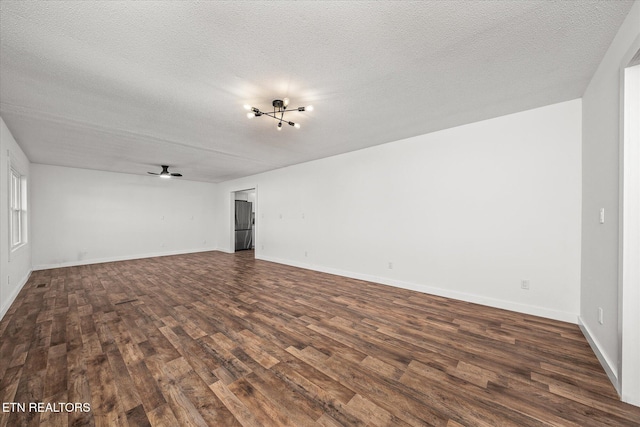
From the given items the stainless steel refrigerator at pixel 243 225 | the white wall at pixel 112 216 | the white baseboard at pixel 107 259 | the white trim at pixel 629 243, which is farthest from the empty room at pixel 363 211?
the stainless steel refrigerator at pixel 243 225

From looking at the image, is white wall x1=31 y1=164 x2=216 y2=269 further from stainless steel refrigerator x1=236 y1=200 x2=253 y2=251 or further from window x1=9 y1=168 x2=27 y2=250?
stainless steel refrigerator x1=236 y1=200 x2=253 y2=251

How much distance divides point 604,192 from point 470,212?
1.44 m

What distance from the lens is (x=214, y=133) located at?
12.3 ft

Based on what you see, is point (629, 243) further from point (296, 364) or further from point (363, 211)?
point (363, 211)

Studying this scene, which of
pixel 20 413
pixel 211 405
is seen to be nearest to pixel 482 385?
pixel 211 405

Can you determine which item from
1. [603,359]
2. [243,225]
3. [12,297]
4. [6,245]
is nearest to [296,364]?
[603,359]

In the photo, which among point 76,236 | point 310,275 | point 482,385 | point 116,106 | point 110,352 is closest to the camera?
point 482,385

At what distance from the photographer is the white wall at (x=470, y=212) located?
2844 mm

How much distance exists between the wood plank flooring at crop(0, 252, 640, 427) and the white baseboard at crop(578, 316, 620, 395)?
0.16 ft

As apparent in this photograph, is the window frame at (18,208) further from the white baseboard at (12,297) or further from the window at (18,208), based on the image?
the white baseboard at (12,297)

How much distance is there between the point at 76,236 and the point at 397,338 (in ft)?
26.6

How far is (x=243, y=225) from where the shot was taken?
8953 millimetres

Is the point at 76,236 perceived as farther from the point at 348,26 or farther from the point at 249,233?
the point at 348,26

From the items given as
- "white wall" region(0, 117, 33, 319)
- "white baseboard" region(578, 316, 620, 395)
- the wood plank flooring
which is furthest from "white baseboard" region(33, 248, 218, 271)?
"white baseboard" region(578, 316, 620, 395)
